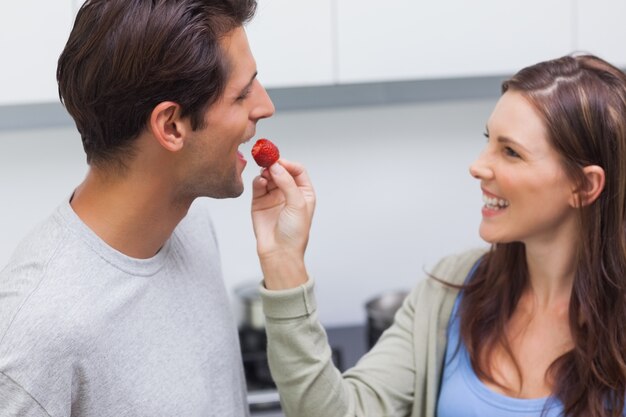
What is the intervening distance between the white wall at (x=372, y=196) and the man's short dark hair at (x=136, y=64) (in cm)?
109

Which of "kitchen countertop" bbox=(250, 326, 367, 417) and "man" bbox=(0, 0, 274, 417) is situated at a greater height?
"man" bbox=(0, 0, 274, 417)

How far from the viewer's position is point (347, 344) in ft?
7.47

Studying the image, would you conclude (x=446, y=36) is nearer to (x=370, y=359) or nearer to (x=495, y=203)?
(x=495, y=203)

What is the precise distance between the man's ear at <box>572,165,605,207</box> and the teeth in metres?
0.11

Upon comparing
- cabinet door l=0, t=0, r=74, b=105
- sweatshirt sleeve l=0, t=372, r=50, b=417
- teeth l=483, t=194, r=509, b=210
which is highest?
cabinet door l=0, t=0, r=74, b=105

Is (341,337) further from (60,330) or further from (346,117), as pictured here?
(60,330)

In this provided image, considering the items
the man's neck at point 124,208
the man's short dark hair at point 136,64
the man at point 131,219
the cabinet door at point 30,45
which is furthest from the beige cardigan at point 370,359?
the cabinet door at point 30,45

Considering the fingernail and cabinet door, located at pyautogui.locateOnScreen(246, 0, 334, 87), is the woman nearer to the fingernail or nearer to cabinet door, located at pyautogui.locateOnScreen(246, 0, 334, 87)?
the fingernail

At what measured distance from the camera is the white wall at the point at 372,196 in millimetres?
2314

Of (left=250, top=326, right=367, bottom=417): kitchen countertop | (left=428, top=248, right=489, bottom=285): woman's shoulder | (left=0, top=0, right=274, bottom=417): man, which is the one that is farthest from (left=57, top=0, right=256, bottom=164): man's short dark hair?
Answer: (left=250, top=326, right=367, bottom=417): kitchen countertop

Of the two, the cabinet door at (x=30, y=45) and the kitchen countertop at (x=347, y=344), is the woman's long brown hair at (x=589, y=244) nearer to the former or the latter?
the kitchen countertop at (x=347, y=344)

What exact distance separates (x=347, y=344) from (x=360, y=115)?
60 centimetres

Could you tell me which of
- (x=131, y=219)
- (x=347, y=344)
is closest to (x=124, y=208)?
(x=131, y=219)

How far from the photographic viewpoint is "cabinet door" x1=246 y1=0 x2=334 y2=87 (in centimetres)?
189
